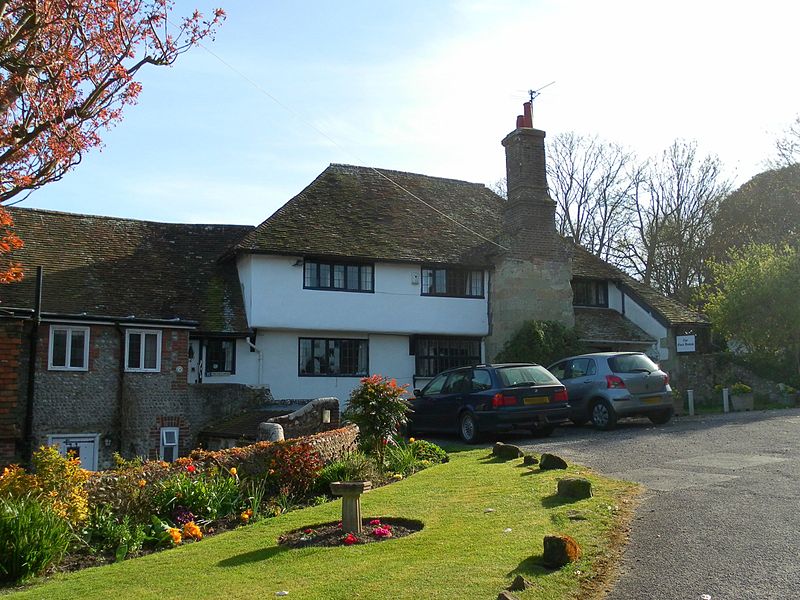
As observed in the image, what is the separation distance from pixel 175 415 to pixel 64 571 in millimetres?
11615

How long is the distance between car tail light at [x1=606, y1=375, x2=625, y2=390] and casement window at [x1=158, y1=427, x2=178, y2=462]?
10.6m

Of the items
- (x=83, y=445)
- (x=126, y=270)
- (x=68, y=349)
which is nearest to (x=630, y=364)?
(x=83, y=445)

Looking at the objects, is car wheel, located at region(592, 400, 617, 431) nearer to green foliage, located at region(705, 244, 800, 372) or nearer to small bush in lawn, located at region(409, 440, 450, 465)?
small bush in lawn, located at region(409, 440, 450, 465)

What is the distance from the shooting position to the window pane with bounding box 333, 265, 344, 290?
76.3ft

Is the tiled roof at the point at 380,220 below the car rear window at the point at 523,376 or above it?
above

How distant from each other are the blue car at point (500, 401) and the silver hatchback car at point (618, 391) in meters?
1.00

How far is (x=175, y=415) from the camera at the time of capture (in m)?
19.2

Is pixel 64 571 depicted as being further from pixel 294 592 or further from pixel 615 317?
pixel 615 317

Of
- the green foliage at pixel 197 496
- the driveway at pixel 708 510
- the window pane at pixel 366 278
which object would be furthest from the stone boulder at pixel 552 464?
the window pane at pixel 366 278

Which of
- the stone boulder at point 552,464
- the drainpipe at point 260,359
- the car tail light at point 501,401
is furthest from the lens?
the drainpipe at point 260,359

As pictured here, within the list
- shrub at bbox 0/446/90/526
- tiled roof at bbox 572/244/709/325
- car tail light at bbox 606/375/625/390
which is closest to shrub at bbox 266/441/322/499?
shrub at bbox 0/446/90/526

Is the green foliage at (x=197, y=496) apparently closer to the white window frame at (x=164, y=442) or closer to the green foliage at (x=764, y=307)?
the white window frame at (x=164, y=442)

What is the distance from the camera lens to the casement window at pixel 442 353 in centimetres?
2456

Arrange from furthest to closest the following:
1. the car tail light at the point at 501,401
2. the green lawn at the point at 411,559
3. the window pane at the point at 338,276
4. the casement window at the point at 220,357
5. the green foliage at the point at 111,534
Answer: the window pane at the point at 338,276 < the casement window at the point at 220,357 < the car tail light at the point at 501,401 < the green foliage at the point at 111,534 < the green lawn at the point at 411,559
